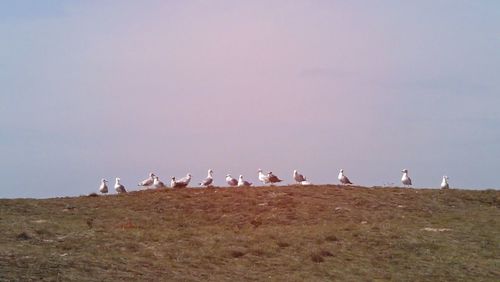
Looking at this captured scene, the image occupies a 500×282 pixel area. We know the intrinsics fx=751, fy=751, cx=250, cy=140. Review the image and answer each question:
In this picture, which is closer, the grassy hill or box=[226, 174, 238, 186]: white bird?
the grassy hill

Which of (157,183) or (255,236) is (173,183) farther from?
(255,236)

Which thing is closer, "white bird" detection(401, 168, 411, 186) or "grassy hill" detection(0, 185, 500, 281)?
"grassy hill" detection(0, 185, 500, 281)

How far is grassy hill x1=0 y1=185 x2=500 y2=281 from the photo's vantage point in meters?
24.7

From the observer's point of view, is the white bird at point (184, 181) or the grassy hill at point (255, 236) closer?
the grassy hill at point (255, 236)

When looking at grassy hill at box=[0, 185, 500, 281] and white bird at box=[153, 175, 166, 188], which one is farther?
white bird at box=[153, 175, 166, 188]

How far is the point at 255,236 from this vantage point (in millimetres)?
29562

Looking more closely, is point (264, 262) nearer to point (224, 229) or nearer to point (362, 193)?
point (224, 229)

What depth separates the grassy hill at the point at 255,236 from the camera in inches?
971

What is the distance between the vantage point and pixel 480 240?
31.2m

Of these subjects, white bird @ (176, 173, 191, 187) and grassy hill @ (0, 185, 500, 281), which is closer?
grassy hill @ (0, 185, 500, 281)

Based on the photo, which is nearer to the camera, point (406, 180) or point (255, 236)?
point (255, 236)

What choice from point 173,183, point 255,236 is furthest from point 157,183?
point 255,236

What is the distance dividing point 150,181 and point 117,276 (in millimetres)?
28431

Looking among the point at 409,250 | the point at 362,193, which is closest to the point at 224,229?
the point at 409,250
